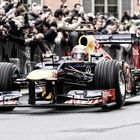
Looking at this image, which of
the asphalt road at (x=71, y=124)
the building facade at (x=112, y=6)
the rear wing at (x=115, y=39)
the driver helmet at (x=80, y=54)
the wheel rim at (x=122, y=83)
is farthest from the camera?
the building facade at (x=112, y=6)

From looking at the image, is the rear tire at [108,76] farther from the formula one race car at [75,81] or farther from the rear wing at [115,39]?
the rear wing at [115,39]

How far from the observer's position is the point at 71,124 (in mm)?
12008

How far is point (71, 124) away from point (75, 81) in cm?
288

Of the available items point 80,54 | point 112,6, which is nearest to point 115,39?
point 80,54

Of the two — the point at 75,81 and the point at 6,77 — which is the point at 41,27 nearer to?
the point at 75,81

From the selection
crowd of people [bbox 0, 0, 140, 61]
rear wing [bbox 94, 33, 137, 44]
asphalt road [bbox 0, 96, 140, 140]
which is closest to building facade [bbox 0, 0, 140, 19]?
crowd of people [bbox 0, 0, 140, 61]

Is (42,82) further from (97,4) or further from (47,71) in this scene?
(97,4)

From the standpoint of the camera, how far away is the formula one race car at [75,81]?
553 inches

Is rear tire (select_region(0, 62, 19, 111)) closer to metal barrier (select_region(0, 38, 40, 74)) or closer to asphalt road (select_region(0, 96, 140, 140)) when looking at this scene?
asphalt road (select_region(0, 96, 140, 140))

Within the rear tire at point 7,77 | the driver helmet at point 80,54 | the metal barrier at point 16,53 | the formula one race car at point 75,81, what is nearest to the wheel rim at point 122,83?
the formula one race car at point 75,81

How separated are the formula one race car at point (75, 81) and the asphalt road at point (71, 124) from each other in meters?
0.26

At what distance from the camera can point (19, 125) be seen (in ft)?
38.9

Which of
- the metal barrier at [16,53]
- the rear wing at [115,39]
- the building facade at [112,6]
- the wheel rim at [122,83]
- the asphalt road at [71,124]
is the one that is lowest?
the asphalt road at [71,124]

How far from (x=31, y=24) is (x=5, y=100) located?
22.3 feet
